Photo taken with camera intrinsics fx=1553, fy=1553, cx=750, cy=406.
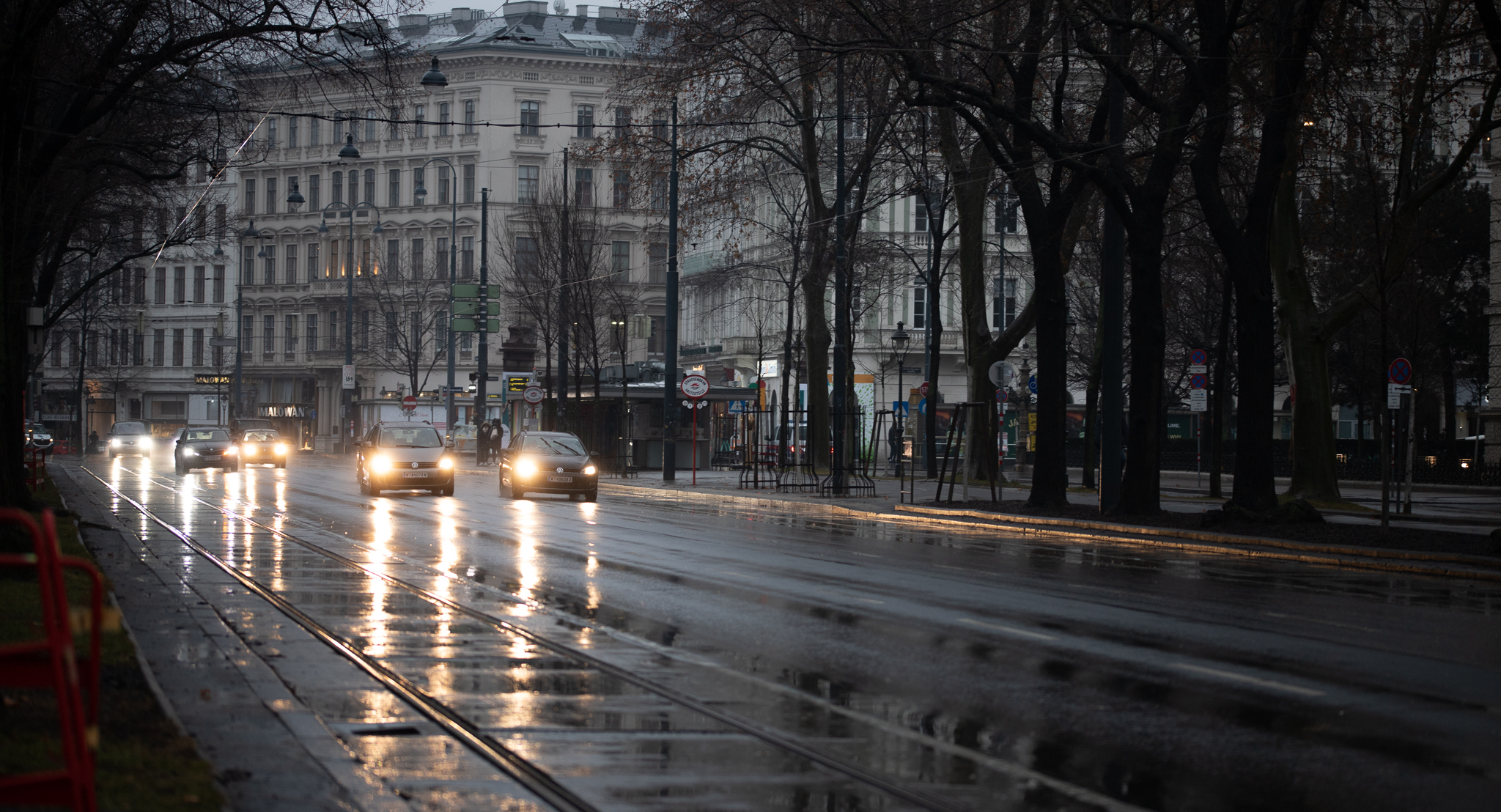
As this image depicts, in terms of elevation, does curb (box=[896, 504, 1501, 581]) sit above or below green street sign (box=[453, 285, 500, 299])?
below

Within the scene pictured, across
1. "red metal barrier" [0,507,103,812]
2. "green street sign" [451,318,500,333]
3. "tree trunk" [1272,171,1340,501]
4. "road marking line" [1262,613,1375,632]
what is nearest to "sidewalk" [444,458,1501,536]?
"tree trunk" [1272,171,1340,501]

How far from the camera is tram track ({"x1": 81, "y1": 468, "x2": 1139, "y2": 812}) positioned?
6367 millimetres

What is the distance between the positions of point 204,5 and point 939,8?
11.1m

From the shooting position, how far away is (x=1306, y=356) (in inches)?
1185

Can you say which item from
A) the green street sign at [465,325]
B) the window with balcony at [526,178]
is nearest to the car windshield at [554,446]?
the green street sign at [465,325]

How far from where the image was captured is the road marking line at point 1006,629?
11562 millimetres

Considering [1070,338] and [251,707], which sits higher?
[1070,338]

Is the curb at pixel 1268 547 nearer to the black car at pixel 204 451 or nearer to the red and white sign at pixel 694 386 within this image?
the red and white sign at pixel 694 386

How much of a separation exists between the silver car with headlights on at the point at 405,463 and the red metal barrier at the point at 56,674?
29513 millimetres

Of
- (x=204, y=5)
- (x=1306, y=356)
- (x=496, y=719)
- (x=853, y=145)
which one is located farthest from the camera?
(x=853, y=145)

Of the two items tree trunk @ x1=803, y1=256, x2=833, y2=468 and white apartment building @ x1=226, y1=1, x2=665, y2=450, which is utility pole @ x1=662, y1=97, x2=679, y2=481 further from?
white apartment building @ x1=226, y1=1, x2=665, y2=450

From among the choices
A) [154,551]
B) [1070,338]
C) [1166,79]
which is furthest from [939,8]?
[1070,338]

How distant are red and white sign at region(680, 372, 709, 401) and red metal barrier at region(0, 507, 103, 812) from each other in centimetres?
3411

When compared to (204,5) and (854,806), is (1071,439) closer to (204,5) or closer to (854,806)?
(204,5)
